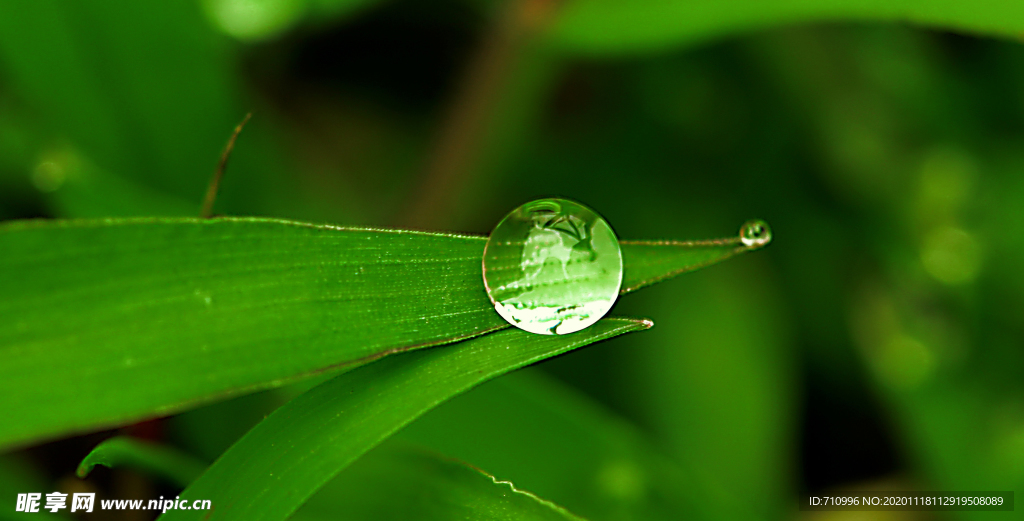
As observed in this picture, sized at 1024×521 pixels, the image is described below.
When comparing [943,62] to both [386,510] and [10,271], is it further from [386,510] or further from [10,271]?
[10,271]

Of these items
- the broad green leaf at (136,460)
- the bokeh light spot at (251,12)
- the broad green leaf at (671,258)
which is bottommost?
the broad green leaf at (136,460)

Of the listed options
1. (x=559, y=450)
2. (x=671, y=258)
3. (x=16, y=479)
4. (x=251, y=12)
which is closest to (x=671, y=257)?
(x=671, y=258)

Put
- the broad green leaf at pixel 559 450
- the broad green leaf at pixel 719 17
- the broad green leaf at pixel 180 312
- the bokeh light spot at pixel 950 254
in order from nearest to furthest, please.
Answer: the broad green leaf at pixel 180 312 → the broad green leaf at pixel 719 17 → the broad green leaf at pixel 559 450 → the bokeh light spot at pixel 950 254

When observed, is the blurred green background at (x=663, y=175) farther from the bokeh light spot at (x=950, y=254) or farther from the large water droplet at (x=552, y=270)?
the large water droplet at (x=552, y=270)

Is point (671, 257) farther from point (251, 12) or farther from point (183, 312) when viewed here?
point (251, 12)

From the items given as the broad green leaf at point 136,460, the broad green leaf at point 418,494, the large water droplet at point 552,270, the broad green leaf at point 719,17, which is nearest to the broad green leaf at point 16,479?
the broad green leaf at point 136,460

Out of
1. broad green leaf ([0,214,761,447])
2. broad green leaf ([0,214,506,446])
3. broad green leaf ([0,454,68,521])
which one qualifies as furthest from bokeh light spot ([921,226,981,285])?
broad green leaf ([0,454,68,521])

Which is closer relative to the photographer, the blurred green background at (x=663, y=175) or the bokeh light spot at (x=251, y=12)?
the blurred green background at (x=663, y=175)
